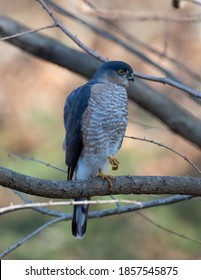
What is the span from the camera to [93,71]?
16.6 ft

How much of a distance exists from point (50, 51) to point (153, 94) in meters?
0.81

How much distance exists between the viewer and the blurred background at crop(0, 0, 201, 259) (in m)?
9.28

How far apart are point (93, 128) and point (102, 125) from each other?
60 millimetres

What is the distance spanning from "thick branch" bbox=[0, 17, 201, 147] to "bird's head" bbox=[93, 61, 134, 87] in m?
0.39

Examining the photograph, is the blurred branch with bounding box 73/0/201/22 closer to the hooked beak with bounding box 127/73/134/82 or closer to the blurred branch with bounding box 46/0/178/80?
the blurred branch with bounding box 46/0/178/80

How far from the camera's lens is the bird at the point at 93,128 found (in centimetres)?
437

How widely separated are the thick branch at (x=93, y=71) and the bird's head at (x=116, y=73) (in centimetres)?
39

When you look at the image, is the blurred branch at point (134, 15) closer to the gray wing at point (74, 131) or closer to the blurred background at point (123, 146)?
the gray wing at point (74, 131)

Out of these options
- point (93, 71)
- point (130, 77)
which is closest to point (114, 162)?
point (130, 77)

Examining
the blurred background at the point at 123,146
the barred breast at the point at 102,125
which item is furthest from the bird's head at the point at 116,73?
the blurred background at the point at 123,146

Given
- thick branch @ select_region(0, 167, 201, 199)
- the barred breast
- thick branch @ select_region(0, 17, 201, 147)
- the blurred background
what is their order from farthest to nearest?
the blurred background, thick branch @ select_region(0, 17, 201, 147), the barred breast, thick branch @ select_region(0, 167, 201, 199)

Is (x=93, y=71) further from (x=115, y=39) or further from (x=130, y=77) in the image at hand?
(x=130, y=77)

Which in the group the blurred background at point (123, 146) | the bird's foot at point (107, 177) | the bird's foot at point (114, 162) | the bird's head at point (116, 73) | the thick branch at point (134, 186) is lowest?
the thick branch at point (134, 186)

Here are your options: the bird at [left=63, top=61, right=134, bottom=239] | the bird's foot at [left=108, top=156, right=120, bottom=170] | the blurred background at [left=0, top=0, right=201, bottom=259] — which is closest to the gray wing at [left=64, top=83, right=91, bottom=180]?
the bird at [left=63, top=61, right=134, bottom=239]
